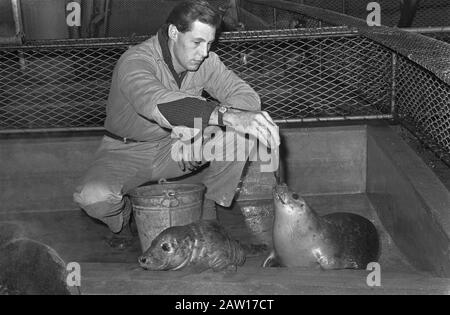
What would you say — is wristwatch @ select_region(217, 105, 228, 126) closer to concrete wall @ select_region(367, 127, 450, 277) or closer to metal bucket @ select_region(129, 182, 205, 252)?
metal bucket @ select_region(129, 182, 205, 252)

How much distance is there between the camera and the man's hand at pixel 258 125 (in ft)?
11.1

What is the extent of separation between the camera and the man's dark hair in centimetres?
407

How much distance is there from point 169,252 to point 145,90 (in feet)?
3.28

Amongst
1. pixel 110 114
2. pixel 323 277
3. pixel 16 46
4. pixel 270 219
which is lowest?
pixel 270 219

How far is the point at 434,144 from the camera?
461 centimetres

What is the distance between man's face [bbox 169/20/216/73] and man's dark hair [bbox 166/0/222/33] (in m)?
0.03

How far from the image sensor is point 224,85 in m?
4.66

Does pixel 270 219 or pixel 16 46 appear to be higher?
pixel 16 46

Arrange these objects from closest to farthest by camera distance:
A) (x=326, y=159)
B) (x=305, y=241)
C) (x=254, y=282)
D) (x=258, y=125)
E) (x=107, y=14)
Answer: (x=254, y=282) < (x=258, y=125) < (x=305, y=241) < (x=326, y=159) < (x=107, y=14)

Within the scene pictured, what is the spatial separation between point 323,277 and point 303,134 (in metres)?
2.64

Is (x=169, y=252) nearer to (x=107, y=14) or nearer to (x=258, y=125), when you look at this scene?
(x=258, y=125)

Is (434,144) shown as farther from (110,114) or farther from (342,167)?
(110,114)

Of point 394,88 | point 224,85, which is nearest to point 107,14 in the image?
point 394,88
